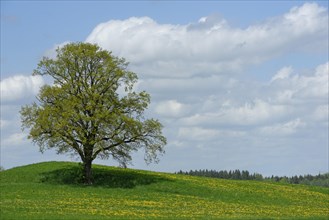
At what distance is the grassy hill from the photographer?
4059cm

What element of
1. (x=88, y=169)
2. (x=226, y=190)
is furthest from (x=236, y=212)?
(x=88, y=169)

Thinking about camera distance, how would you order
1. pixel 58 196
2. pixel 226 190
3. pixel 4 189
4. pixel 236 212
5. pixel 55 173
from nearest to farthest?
1. pixel 236 212
2. pixel 58 196
3. pixel 4 189
4. pixel 226 190
5. pixel 55 173

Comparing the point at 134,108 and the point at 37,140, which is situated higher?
the point at 134,108

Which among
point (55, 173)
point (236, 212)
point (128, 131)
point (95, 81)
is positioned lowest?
point (236, 212)

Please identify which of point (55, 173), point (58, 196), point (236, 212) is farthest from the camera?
point (55, 173)

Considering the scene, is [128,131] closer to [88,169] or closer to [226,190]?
[88,169]

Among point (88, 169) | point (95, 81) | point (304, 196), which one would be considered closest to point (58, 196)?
point (88, 169)

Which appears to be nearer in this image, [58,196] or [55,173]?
[58,196]

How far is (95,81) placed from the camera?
65.8 meters

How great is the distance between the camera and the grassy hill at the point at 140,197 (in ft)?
133

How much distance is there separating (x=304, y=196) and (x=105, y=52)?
28.8 meters

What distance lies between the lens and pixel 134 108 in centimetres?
6619

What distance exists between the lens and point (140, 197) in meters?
54.2

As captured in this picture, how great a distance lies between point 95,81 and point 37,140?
9619 mm
